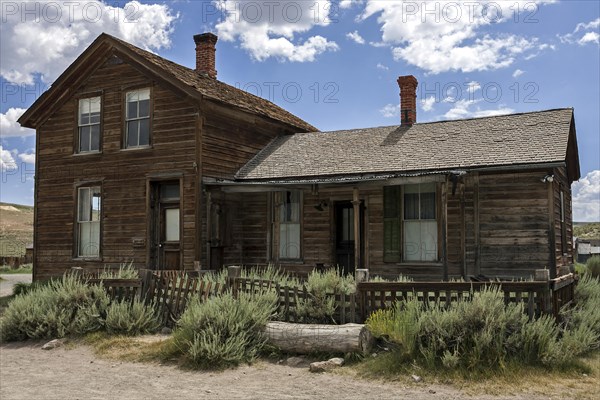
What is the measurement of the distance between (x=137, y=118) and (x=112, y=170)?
154cm

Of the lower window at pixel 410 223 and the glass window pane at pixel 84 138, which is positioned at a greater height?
the glass window pane at pixel 84 138

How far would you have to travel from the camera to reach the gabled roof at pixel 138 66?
15609 mm

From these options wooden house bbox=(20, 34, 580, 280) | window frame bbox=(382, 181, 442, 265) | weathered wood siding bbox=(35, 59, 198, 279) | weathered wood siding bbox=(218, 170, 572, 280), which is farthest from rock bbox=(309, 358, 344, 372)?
weathered wood siding bbox=(35, 59, 198, 279)

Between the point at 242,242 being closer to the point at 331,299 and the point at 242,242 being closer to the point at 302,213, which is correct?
the point at 302,213

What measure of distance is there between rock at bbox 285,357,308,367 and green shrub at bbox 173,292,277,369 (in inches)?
20.2

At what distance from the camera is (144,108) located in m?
16.3

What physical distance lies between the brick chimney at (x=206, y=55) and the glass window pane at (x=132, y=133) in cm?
372

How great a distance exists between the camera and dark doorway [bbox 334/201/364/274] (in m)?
15.6

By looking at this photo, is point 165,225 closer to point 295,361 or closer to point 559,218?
point 295,361

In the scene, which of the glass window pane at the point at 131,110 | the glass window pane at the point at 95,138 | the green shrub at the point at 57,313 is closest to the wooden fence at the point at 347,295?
the green shrub at the point at 57,313

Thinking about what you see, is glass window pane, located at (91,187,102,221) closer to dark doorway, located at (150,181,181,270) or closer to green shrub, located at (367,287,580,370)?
dark doorway, located at (150,181,181,270)

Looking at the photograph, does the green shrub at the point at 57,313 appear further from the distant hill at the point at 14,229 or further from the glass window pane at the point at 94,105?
the distant hill at the point at 14,229

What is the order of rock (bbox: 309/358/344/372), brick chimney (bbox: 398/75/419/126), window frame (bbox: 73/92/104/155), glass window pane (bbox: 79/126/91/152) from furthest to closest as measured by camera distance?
1. brick chimney (bbox: 398/75/419/126)
2. glass window pane (bbox: 79/126/91/152)
3. window frame (bbox: 73/92/104/155)
4. rock (bbox: 309/358/344/372)

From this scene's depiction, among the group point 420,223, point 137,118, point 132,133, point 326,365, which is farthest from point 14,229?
point 326,365
